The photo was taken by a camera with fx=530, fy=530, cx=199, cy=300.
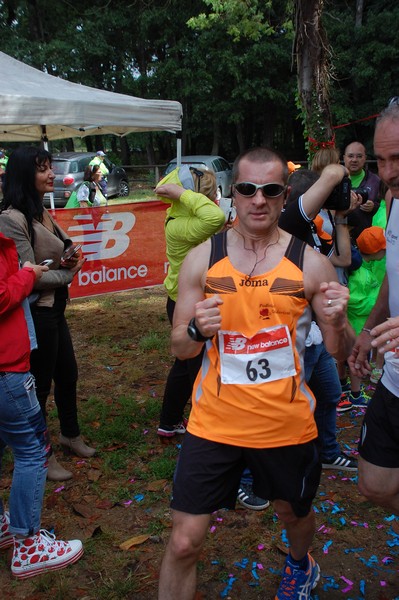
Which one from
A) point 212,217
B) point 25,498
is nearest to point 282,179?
point 212,217

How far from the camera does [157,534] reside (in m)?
3.08

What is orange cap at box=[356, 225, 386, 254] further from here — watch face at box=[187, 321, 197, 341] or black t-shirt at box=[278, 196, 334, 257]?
watch face at box=[187, 321, 197, 341]

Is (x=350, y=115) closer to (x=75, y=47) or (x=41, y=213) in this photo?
(x=75, y=47)

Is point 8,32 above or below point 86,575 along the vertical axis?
above

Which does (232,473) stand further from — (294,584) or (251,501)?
(251,501)

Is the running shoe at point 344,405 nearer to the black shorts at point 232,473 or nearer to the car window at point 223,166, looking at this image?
the black shorts at point 232,473

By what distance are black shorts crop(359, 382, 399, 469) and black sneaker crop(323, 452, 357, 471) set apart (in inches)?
45.4

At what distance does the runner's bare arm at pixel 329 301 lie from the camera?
1.99 meters

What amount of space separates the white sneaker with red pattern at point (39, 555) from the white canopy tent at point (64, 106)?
4072mm

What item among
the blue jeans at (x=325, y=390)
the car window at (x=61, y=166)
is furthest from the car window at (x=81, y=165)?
the blue jeans at (x=325, y=390)

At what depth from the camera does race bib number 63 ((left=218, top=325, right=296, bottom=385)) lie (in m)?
2.11

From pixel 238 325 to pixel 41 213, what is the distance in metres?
1.75

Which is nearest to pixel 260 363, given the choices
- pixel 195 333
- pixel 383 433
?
pixel 195 333

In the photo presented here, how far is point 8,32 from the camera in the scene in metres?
30.9
